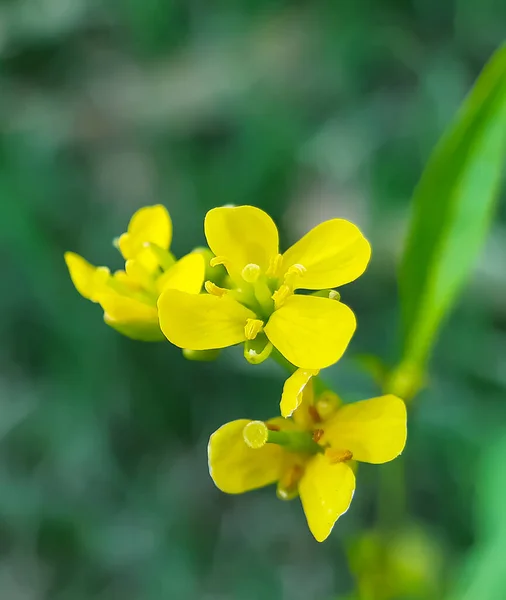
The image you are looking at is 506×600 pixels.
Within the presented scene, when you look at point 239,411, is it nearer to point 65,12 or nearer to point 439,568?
point 439,568

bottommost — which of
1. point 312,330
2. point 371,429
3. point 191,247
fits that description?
point 191,247

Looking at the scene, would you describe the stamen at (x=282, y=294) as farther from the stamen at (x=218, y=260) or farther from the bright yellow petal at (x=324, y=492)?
the bright yellow petal at (x=324, y=492)

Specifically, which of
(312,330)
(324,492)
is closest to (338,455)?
(324,492)

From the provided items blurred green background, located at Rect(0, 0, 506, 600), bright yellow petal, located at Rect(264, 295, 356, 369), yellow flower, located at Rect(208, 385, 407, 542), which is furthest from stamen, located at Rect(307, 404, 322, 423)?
blurred green background, located at Rect(0, 0, 506, 600)

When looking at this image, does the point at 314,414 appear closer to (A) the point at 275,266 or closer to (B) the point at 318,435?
(B) the point at 318,435

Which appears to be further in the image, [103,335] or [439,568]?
[103,335]

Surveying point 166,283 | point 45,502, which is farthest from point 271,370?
point 166,283

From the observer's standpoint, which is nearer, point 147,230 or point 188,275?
point 188,275
